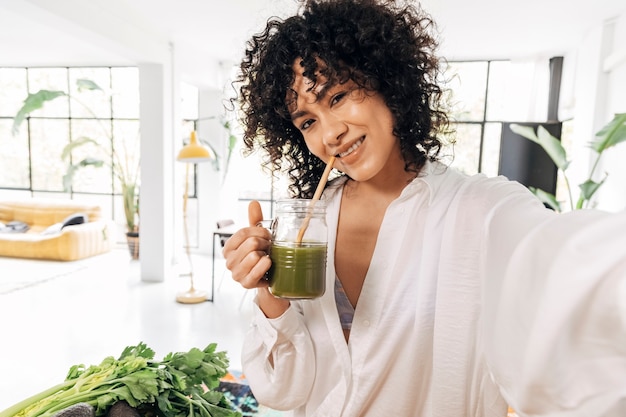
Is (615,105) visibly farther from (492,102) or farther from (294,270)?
(294,270)

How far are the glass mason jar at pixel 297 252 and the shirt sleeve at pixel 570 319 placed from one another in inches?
21.6

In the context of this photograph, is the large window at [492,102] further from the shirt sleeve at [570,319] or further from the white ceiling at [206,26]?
the shirt sleeve at [570,319]

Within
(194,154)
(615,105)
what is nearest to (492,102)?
(615,105)

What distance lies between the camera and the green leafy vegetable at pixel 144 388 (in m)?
0.69

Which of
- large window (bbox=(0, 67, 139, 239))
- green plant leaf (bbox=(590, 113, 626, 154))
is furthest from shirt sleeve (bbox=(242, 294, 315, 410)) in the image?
large window (bbox=(0, 67, 139, 239))

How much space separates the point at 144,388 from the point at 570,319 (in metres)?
0.69

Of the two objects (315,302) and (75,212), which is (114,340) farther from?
(75,212)

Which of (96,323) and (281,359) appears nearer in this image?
(281,359)

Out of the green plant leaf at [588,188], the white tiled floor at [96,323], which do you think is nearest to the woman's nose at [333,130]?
the white tiled floor at [96,323]

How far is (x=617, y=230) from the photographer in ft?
0.93

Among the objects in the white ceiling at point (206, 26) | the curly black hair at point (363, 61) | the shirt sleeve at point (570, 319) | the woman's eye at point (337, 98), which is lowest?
the shirt sleeve at point (570, 319)

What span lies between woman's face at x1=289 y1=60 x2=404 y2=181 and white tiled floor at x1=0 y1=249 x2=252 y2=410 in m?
2.74

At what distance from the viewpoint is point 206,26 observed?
5.57 metres

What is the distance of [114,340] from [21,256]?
451 centimetres
